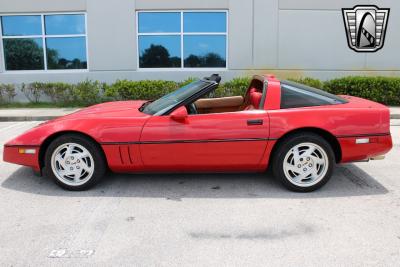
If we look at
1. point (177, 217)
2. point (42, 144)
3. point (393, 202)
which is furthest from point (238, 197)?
point (42, 144)

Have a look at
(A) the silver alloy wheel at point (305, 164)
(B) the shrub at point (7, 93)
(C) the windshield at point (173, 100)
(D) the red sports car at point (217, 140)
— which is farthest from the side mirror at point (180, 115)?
(B) the shrub at point (7, 93)

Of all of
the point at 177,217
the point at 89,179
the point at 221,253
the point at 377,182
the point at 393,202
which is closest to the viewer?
the point at 221,253

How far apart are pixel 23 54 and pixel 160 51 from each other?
457cm

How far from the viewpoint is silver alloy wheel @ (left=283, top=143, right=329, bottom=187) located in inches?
170

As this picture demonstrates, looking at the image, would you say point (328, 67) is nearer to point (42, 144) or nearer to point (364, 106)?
point (364, 106)

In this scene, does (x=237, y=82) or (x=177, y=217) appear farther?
(x=237, y=82)

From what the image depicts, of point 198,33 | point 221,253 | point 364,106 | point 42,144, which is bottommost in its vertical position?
point 221,253

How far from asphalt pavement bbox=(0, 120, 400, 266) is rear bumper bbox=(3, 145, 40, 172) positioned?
13.5 inches

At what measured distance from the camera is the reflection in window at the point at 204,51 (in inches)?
495

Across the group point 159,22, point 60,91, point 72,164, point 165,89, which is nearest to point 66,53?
point 60,91

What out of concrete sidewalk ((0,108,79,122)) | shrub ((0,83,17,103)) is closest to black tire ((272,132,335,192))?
concrete sidewalk ((0,108,79,122))

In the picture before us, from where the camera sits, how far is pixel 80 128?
14.2ft

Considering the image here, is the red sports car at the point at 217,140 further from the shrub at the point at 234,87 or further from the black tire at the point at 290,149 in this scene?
the shrub at the point at 234,87

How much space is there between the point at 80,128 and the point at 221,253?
85.9 inches
